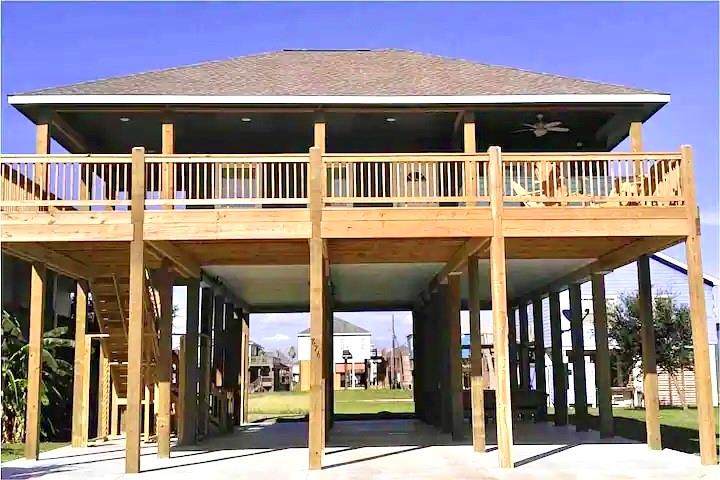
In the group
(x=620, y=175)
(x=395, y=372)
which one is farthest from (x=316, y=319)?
(x=395, y=372)

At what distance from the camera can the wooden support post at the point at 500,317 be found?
11.3 meters

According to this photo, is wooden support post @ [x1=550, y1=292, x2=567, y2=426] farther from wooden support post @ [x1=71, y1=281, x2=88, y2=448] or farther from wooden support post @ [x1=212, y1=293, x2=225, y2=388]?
wooden support post @ [x1=71, y1=281, x2=88, y2=448]

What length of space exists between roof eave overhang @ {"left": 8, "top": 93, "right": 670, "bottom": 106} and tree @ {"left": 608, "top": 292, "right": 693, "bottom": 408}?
1417 centimetres

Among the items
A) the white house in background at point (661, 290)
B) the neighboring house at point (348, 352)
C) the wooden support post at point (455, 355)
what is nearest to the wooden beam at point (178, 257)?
the wooden support post at point (455, 355)

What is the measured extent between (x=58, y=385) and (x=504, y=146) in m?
A: 10.8

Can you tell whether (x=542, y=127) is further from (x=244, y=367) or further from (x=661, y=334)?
(x=661, y=334)

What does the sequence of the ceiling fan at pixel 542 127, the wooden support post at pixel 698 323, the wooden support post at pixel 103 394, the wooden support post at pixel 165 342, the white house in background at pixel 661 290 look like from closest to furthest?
the wooden support post at pixel 698 323 < the wooden support post at pixel 165 342 < the ceiling fan at pixel 542 127 < the wooden support post at pixel 103 394 < the white house in background at pixel 661 290

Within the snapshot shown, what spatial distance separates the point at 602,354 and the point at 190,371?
24.1 ft

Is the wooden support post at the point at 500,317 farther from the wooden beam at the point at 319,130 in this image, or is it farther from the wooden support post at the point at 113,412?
the wooden support post at the point at 113,412

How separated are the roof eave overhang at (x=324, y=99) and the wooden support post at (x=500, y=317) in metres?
2.29

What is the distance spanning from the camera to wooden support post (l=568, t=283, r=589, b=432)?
1694 centimetres

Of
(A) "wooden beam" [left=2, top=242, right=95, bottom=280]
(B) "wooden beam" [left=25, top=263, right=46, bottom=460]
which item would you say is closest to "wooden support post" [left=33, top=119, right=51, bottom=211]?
(A) "wooden beam" [left=2, top=242, right=95, bottom=280]

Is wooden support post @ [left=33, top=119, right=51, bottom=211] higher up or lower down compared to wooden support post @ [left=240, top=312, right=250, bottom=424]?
higher up

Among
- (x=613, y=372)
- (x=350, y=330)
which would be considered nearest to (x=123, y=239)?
(x=613, y=372)
